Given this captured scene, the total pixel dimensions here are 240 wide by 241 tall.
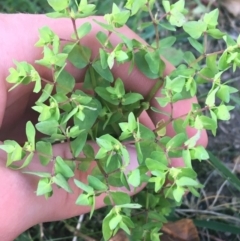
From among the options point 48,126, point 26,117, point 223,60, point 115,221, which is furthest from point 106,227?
point 26,117

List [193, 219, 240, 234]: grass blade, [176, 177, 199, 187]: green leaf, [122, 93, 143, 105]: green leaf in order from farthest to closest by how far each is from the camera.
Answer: [193, 219, 240, 234]: grass blade < [122, 93, 143, 105]: green leaf < [176, 177, 199, 187]: green leaf

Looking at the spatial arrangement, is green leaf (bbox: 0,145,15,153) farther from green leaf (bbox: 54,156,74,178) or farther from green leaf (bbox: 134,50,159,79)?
green leaf (bbox: 134,50,159,79)

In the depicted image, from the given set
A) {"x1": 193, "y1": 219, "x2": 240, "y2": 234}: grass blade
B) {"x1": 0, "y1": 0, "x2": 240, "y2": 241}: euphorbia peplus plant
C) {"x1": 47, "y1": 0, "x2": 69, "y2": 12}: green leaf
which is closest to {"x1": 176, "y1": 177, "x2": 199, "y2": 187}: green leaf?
{"x1": 0, "y1": 0, "x2": 240, "y2": 241}: euphorbia peplus plant

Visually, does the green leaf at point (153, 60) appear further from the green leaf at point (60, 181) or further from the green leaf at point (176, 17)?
the green leaf at point (60, 181)

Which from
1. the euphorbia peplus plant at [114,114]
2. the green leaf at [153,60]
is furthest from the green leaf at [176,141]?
the green leaf at [153,60]

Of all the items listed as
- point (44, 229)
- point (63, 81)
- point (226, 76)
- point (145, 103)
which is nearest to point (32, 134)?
point (63, 81)

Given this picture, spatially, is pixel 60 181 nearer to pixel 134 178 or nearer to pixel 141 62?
pixel 134 178
